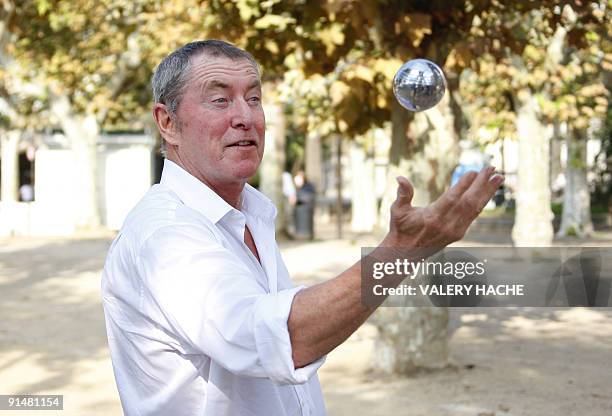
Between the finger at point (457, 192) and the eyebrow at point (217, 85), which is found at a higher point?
the eyebrow at point (217, 85)

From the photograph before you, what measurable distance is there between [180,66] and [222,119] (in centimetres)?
18

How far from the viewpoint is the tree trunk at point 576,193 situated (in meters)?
23.3

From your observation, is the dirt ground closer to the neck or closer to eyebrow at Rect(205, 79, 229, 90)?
the neck

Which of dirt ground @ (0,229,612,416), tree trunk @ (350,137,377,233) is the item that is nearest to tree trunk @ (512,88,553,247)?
dirt ground @ (0,229,612,416)

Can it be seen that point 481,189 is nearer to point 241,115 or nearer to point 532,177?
point 241,115

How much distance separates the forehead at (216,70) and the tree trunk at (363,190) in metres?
23.7

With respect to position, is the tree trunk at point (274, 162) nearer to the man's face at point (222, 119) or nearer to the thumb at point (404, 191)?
the man's face at point (222, 119)

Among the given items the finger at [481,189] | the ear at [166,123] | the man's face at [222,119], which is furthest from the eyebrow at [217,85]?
the finger at [481,189]

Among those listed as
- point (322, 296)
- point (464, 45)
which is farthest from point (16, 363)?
point (322, 296)

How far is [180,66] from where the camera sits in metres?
2.36

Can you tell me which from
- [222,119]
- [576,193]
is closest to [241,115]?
[222,119]

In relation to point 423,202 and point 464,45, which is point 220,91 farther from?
point 423,202

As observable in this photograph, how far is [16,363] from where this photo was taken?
29.0ft

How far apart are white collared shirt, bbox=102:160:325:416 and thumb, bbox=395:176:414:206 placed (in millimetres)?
293
